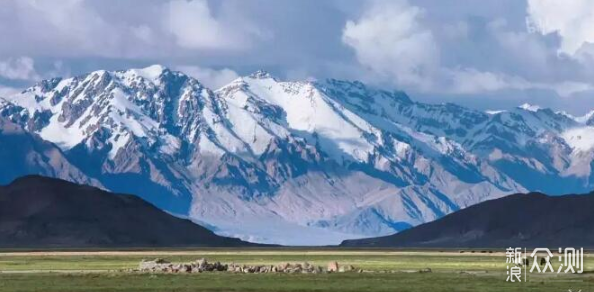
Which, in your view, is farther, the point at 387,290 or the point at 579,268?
the point at 579,268

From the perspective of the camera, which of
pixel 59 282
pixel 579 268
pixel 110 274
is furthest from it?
pixel 579 268

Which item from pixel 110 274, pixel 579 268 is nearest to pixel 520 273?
pixel 579 268

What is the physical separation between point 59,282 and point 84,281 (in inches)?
78.5

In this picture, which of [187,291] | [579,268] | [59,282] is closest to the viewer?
[187,291]

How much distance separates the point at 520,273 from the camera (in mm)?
120875

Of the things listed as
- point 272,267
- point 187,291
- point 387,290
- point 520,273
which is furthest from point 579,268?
point 187,291

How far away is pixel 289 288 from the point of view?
10488cm

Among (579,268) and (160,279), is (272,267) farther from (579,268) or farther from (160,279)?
(579,268)

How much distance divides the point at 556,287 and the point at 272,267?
116 feet

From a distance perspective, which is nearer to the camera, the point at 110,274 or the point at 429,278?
the point at 429,278

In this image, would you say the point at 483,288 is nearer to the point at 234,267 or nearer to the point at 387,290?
A: the point at 387,290

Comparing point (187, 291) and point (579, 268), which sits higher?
point (579, 268)

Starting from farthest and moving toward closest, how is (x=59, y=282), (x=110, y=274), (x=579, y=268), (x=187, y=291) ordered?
1. (x=579, y=268)
2. (x=110, y=274)
3. (x=59, y=282)
4. (x=187, y=291)

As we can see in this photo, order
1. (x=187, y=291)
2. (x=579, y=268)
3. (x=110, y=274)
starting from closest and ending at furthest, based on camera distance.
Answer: (x=187, y=291) → (x=110, y=274) → (x=579, y=268)
